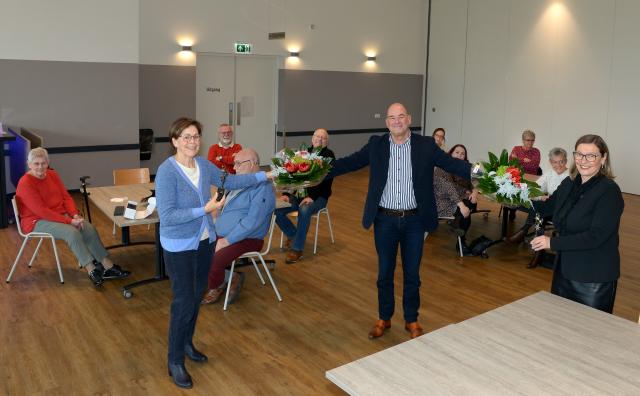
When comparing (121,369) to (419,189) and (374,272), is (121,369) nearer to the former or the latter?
(419,189)

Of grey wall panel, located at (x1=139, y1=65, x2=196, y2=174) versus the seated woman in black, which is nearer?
the seated woman in black

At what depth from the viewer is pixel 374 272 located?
20.8 ft

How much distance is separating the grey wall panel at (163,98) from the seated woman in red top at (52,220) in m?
5.27

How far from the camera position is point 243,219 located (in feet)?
16.6

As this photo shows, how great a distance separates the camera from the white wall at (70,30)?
28.9 feet

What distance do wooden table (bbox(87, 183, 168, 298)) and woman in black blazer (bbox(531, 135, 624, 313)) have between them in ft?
10.5

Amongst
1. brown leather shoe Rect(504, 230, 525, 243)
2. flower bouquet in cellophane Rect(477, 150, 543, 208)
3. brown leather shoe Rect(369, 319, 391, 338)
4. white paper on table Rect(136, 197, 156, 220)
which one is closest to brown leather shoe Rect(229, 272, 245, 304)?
white paper on table Rect(136, 197, 156, 220)

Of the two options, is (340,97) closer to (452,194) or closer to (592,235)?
(452,194)

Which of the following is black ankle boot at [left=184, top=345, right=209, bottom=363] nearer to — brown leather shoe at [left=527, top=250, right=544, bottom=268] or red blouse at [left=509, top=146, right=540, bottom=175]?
brown leather shoe at [left=527, top=250, right=544, bottom=268]

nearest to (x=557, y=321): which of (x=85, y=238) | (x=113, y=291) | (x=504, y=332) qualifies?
(x=504, y=332)

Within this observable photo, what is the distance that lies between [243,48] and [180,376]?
899 centimetres

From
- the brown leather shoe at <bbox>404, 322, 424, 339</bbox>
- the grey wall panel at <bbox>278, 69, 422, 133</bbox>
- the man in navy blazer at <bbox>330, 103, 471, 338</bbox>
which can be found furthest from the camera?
the grey wall panel at <bbox>278, 69, 422, 133</bbox>

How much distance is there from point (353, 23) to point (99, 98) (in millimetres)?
6075

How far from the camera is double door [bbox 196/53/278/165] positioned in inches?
465
